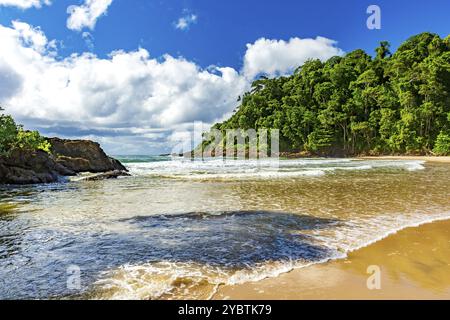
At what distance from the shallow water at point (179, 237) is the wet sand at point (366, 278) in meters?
0.30

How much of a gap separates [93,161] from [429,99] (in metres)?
60.4

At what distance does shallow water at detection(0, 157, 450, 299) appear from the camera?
14.4 feet

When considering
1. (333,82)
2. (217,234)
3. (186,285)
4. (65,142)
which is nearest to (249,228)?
(217,234)

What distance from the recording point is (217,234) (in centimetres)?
689

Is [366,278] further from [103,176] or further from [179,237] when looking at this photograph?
[103,176]

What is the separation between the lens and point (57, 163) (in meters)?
24.6

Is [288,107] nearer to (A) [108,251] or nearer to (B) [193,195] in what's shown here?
(B) [193,195]

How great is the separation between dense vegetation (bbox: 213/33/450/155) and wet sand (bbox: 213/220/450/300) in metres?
61.3

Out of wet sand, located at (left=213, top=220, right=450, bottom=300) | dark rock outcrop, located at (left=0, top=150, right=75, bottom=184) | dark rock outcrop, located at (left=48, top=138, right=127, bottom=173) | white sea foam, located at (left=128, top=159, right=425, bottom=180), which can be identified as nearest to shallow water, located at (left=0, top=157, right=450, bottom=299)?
wet sand, located at (left=213, top=220, right=450, bottom=300)

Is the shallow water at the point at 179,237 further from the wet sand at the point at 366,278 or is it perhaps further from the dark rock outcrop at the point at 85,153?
the dark rock outcrop at the point at 85,153
